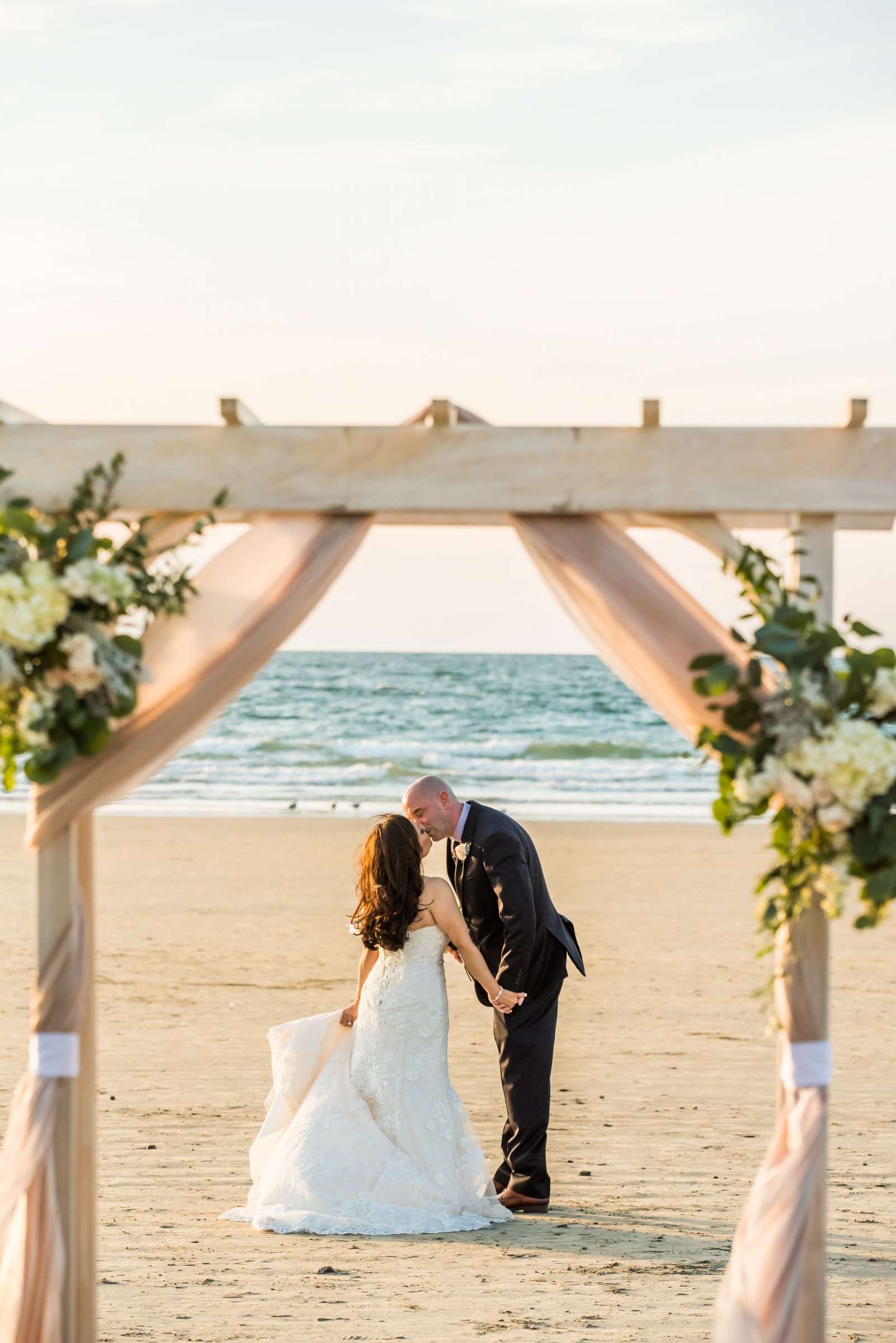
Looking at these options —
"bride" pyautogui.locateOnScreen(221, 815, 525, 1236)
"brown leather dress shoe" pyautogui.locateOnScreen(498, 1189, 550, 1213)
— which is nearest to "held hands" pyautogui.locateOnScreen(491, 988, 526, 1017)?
"bride" pyautogui.locateOnScreen(221, 815, 525, 1236)

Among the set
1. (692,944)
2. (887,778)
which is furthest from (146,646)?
(692,944)

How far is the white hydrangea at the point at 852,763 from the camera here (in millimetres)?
3402

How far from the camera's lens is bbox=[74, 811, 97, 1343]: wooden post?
156 inches

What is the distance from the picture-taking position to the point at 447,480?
4.02 metres

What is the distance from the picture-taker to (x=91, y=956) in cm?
405

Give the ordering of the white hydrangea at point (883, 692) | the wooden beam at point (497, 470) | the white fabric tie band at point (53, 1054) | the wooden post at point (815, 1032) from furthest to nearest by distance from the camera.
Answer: the wooden beam at point (497, 470) < the white fabric tie band at point (53, 1054) < the wooden post at point (815, 1032) < the white hydrangea at point (883, 692)

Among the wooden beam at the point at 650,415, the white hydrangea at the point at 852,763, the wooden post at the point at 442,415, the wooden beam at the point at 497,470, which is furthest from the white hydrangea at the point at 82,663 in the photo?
the white hydrangea at the point at 852,763

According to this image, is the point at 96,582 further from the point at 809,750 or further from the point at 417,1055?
the point at 417,1055

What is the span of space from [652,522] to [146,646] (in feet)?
4.89

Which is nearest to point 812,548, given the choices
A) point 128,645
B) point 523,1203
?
point 128,645

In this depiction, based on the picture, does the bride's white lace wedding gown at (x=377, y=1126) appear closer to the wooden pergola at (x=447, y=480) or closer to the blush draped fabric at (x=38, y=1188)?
the wooden pergola at (x=447, y=480)

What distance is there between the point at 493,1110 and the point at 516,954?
154 cm

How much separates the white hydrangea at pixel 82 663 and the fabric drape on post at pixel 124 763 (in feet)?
0.92

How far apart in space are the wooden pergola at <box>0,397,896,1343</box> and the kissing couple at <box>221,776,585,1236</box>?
143 cm
